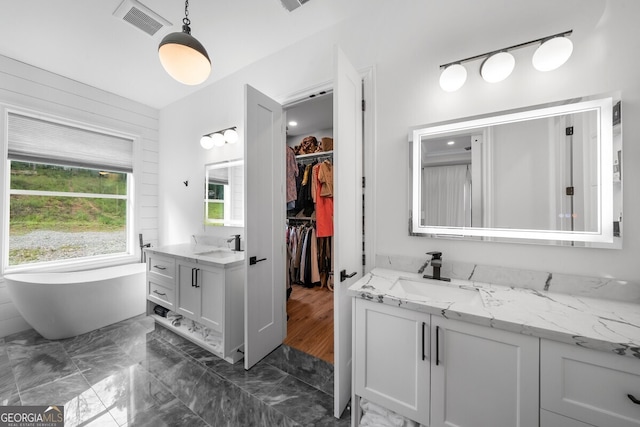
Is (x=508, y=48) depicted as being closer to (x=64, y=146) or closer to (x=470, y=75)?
(x=470, y=75)

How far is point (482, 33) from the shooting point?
142cm

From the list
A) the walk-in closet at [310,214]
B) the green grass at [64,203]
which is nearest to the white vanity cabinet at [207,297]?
the walk-in closet at [310,214]

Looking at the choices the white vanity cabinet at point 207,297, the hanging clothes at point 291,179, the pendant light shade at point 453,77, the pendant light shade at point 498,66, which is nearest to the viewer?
the pendant light shade at point 498,66

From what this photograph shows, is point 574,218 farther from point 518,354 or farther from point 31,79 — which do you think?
point 31,79

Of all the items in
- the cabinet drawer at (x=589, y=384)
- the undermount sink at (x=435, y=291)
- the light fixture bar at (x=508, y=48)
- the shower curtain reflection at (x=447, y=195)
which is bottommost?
the cabinet drawer at (x=589, y=384)

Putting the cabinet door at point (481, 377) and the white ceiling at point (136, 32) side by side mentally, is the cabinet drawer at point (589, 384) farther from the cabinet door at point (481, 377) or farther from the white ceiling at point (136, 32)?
the white ceiling at point (136, 32)

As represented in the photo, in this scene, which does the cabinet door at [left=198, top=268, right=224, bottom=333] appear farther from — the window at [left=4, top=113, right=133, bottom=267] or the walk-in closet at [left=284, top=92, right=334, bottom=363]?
the window at [left=4, top=113, right=133, bottom=267]

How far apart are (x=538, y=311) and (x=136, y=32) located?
3436mm

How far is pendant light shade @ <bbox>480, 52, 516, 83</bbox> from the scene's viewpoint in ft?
4.20

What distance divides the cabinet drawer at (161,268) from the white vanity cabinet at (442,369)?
198 centimetres

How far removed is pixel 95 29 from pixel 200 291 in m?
2.46

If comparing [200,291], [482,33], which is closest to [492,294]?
[482,33]

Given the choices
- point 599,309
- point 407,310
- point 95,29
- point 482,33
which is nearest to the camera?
point 599,309

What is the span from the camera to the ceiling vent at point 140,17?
5.75ft
